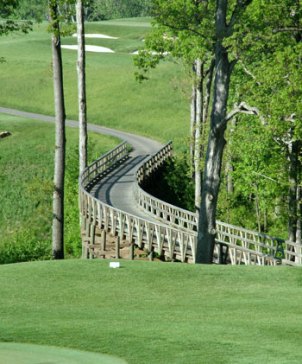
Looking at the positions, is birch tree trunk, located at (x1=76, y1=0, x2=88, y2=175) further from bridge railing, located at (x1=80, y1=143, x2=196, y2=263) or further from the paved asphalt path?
the paved asphalt path

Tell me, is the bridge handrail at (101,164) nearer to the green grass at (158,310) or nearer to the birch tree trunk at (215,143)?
the birch tree trunk at (215,143)

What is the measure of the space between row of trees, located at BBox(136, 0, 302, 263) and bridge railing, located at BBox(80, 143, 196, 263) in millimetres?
2721

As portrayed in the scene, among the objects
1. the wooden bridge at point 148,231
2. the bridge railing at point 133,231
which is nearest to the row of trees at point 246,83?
the wooden bridge at point 148,231

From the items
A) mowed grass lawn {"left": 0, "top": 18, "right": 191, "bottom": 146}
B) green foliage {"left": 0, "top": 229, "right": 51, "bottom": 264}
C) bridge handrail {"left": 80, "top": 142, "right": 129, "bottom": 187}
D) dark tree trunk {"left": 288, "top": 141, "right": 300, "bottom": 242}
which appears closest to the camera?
dark tree trunk {"left": 288, "top": 141, "right": 300, "bottom": 242}

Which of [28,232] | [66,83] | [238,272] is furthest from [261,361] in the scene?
[66,83]

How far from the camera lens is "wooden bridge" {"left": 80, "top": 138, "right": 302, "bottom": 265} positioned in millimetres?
34219

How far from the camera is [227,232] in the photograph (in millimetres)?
53906

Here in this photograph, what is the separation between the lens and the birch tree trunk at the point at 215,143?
30.4 meters

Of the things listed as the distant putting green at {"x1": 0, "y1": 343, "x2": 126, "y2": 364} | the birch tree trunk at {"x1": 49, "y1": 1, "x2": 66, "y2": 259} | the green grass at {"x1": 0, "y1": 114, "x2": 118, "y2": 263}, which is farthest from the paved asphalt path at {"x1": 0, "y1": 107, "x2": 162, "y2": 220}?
the distant putting green at {"x1": 0, "y1": 343, "x2": 126, "y2": 364}

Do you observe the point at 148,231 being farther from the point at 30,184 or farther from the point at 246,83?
the point at 30,184

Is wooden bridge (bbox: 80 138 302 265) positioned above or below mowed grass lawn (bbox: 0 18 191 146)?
above

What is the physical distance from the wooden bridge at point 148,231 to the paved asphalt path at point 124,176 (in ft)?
0.21

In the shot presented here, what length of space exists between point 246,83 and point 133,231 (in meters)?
8.53

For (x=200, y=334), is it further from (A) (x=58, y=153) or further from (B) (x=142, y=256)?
(B) (x=142, y=256)
